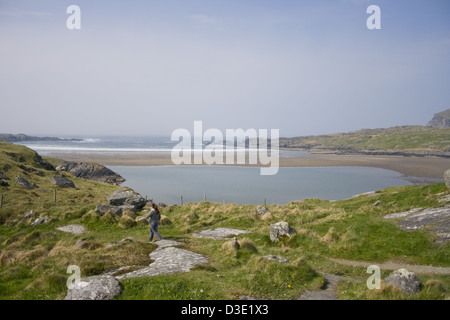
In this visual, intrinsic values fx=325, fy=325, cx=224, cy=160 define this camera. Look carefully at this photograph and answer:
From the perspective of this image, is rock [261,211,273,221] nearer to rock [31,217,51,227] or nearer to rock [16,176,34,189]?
rock [31,217,51,227]

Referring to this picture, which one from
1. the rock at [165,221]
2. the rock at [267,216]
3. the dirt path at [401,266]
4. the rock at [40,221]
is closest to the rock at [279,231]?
the dirt path at [401,266]

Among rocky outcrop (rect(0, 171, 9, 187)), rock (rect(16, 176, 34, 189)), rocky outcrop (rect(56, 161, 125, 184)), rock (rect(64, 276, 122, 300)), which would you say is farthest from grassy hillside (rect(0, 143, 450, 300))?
rocky outcrop (rect(56, 161, 125, 184))

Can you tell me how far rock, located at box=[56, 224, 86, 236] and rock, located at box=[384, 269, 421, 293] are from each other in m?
22.4

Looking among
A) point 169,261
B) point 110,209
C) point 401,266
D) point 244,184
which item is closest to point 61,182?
point 110,209

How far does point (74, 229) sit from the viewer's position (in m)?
26.8

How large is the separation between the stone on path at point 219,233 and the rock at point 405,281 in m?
12.9

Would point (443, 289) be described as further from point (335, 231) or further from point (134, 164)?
point (134, 164)

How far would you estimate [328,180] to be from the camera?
7481 centimetres

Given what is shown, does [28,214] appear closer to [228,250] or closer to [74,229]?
[74,229]

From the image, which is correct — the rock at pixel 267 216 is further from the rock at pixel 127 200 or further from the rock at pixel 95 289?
the rock at pixel 95 289

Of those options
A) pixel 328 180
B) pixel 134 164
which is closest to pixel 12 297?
pixel 328 180

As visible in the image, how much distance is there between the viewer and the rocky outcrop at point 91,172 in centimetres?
7219

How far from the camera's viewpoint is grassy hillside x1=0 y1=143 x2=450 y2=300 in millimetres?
11773
